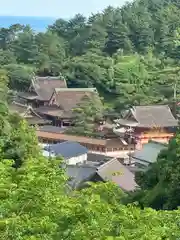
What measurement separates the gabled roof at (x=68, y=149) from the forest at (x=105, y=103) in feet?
10.6

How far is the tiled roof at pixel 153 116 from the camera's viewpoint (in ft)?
95.9

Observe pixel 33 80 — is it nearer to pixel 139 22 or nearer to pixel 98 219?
pixel 139 22

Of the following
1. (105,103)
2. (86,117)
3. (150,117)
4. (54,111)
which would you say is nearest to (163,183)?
(150,117)

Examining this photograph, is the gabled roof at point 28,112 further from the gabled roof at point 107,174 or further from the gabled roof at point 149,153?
the gabled roof at point 107,174

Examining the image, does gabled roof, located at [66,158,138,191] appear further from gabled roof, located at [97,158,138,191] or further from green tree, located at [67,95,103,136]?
green tree, located at [67,95,103,136]

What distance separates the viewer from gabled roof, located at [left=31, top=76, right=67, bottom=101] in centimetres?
3538

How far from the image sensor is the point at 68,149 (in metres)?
24.7

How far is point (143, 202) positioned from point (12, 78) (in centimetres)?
2644

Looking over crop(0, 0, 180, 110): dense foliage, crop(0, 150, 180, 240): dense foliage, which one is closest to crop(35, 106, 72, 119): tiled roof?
crop(0, 0, 180, 110): dense foliage

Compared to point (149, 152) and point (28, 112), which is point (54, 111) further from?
point (149, 152)

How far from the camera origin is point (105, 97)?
37.6 m

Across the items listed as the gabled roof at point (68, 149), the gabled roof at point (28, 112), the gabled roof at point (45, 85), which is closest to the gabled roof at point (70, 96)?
the gabled roof at point (45, 85)

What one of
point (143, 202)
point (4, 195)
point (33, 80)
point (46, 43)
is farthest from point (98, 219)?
point (46, 43)

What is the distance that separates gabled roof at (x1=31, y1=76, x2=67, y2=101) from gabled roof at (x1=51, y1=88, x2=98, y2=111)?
3.87 ft
